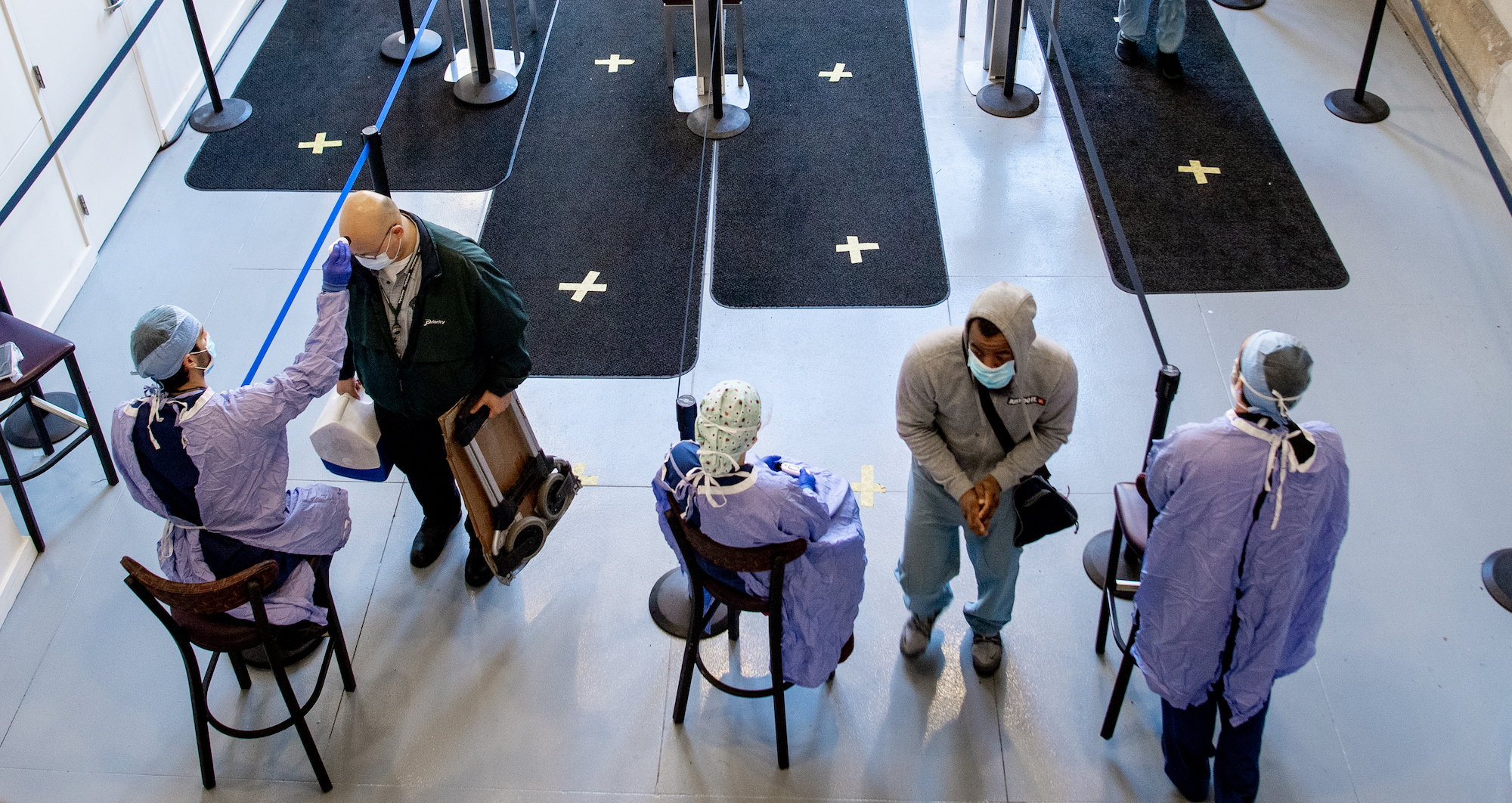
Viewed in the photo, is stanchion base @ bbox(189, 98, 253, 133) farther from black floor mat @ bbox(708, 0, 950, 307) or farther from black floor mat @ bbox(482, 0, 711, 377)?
black floor mat @ bbox(708, 0, 950, 307)

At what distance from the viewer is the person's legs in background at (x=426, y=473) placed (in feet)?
11.5

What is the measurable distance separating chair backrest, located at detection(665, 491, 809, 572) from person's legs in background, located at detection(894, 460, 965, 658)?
1.60 ft

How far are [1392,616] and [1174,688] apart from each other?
3.79ft

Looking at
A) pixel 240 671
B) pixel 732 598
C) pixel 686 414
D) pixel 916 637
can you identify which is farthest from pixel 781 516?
pixel 240 671

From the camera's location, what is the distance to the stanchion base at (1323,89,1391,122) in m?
5.62

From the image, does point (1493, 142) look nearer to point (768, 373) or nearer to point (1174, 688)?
point (768, 373)

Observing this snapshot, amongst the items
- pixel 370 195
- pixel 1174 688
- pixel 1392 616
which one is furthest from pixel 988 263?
pixel 370 195

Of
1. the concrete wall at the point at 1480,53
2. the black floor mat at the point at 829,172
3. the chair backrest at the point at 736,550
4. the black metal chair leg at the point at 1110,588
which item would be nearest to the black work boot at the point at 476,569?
the chair backrest at the point at 736,550

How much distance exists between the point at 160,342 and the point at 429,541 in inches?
48.9

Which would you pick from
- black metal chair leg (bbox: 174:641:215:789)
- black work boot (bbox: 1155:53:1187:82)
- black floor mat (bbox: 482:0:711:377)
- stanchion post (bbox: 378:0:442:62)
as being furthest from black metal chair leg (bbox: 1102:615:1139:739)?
stanchion post (bbox: 378:0:442:62)

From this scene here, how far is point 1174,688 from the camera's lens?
289 centimetres

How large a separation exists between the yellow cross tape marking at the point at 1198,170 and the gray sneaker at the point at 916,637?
289 centimetres

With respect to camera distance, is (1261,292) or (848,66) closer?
(1261,292)

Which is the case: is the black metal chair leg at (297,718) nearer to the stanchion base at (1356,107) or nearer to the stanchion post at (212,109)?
the stanchion post at (212,109)
